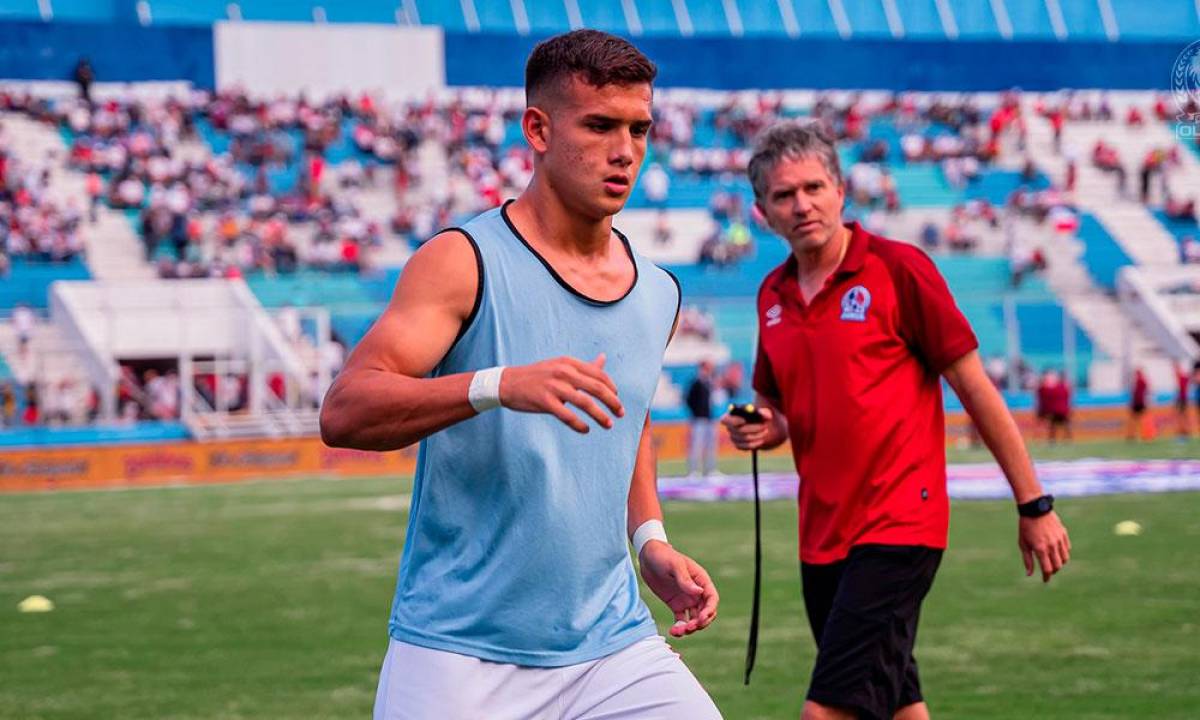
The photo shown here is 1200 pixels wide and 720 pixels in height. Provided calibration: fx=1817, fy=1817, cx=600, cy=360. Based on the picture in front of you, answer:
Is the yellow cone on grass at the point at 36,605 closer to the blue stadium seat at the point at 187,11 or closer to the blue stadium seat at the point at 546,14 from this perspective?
the blue stadium seat at the point at 187,11

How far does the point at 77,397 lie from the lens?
3153 cm

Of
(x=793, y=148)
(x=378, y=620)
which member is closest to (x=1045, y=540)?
(x=793, y=148)

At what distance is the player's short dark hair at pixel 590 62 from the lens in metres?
4.15

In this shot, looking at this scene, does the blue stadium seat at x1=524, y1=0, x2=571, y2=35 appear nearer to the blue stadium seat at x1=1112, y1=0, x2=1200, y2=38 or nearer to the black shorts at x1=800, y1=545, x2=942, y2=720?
the blue stadium seat at x1=1112, y1=0, x2=1200, y2=38

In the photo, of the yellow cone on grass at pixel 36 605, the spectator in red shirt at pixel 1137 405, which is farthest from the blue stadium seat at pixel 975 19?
the yellow cone on grass at pixel 36 605

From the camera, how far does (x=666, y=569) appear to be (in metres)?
4.40

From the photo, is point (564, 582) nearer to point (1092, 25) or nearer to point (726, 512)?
point (726, 512)

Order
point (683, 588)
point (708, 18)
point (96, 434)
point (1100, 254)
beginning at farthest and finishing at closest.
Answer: point (708, 18), point (1100, 254), point (96, 434), point (683, 588)

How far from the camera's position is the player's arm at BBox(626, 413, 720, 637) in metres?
4.34

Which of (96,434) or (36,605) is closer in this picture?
(36,605)

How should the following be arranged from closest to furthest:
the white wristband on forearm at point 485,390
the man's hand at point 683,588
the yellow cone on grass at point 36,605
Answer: the white wristband on forearm at point 485,390
the man's hand at point 683,588
the yellow cone on grass at point 36,605

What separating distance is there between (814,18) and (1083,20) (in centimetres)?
970

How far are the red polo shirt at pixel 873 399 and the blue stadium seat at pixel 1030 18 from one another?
5458cm

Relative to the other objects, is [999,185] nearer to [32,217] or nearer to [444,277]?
[32,217]
